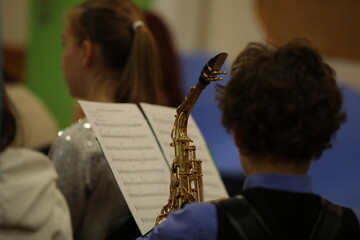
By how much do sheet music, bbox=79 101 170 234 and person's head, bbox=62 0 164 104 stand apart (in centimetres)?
38

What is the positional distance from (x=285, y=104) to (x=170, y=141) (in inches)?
19.9

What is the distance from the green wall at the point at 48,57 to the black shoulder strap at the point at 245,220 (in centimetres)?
422

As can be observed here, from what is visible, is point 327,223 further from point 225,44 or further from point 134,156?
point 225,44

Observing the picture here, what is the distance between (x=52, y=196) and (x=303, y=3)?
2826 mm

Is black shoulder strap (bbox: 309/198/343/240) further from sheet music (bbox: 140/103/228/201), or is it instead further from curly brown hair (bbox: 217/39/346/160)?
sheet music (bbox: 140/103/228/201)

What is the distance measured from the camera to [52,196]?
176 cm

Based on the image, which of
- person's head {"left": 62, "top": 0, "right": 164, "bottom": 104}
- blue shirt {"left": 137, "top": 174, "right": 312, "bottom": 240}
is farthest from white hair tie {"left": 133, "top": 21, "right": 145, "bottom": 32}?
blue shirt {"left": 137, "top": 174, "right": 312, "bottom": 240}

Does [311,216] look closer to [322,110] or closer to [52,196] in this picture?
[322,110]

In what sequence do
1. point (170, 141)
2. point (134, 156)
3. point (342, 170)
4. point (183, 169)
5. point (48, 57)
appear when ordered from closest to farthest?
1. point (183, 169)
2. point (134, 156)
3. point (170, 141)
4. point (342, 170)
5. point (48, 57)

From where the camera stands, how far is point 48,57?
18.7 feet

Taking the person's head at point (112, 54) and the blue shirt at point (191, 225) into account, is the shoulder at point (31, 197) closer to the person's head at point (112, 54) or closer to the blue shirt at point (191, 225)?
the blue shirt at point (191, 225)

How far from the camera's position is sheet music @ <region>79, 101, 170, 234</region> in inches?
66.4

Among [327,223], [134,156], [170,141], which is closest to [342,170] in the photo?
[170,141]

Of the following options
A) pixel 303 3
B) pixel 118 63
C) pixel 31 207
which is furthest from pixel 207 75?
pixel 303 3
